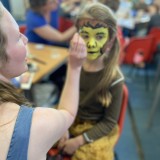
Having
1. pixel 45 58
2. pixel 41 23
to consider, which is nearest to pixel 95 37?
pixel 45 58

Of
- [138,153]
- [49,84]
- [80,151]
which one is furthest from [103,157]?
[49,84]

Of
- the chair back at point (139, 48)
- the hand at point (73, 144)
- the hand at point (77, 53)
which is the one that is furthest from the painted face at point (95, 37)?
the chair back at point (139, 48)

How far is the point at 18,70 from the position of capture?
0.89 m

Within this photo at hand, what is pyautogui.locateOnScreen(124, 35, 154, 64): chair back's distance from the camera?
323 cm

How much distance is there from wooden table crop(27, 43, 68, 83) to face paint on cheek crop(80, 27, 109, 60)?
27.0 inches

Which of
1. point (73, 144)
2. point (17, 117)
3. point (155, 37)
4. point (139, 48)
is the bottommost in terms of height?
point (73, 144)

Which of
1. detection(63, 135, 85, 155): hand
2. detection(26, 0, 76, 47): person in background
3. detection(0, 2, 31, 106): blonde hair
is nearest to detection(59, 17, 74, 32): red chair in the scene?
detection(26, 0, 76, 47): person in background

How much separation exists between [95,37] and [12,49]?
2.13 ft

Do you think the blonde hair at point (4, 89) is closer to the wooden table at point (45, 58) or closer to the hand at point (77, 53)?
the hand at point (77, 53)

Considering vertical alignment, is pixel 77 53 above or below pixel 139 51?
above

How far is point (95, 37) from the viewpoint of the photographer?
1426 mm

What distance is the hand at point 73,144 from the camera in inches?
57.8

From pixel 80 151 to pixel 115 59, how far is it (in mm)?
484

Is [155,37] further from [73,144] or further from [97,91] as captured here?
[73,144]
